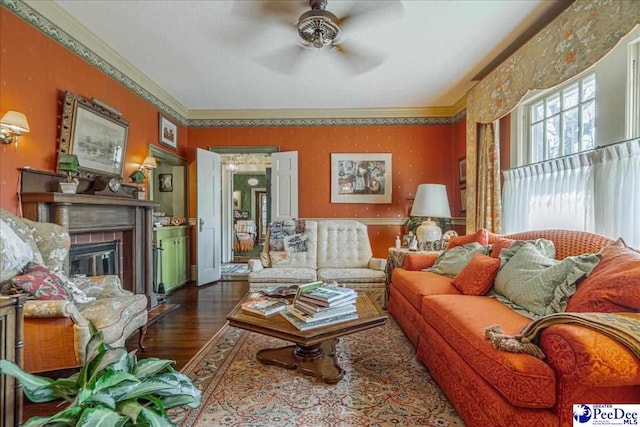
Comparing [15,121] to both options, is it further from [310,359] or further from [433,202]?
[433,202]

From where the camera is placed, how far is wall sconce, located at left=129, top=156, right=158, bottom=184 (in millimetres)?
3596

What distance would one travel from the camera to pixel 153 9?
2469 mm

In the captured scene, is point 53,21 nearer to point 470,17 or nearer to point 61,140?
point 61,140

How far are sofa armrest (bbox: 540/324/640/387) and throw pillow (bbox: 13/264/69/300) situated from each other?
247cm

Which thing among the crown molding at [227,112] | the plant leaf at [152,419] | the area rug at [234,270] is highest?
the crown molding at [227,112]

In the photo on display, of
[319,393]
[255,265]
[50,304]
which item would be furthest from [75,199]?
[319,393]

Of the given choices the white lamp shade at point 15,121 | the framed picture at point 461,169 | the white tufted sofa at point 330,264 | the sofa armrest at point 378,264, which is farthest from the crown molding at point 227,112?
the sofa armrest at point 378,264

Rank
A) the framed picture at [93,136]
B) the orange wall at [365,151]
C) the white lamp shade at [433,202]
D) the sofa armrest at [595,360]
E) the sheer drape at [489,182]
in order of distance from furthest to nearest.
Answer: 1. the orange wall at [365,151]
2. the white lamp shade at [433,202]
3. the sheer drape at [489,182]
4. the framed picture at [93,136]
5. the sofa armrest at [595,360]

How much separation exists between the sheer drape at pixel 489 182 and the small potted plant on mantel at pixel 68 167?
13.0 ft

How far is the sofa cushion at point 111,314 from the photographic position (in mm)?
1911

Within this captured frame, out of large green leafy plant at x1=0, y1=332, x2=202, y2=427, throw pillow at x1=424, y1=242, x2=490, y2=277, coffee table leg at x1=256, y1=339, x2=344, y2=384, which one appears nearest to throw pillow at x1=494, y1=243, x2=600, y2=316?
throw pillow at x1=424, y1=242, x2=490, y2=277

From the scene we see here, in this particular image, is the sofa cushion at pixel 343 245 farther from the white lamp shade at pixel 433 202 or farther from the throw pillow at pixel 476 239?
the throw pillow at pixel 476 239

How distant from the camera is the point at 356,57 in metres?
3.13

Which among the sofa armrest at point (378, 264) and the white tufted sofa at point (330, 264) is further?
the sofa armrest at point (378, 264)
